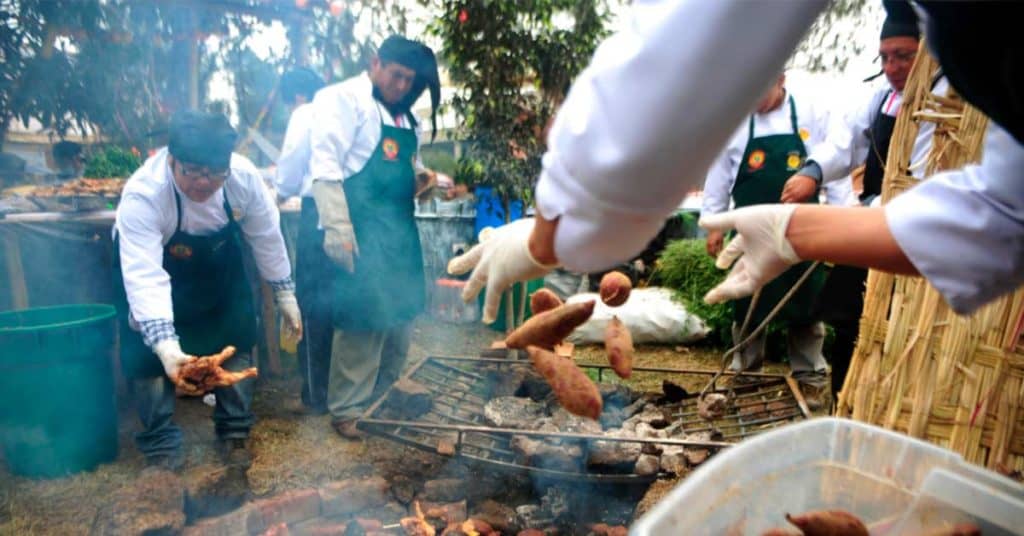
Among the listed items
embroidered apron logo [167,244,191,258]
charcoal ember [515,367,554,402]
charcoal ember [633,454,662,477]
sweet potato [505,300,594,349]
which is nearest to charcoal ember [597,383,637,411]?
charcoal ember [515,367,554,402]

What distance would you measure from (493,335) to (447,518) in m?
4.12

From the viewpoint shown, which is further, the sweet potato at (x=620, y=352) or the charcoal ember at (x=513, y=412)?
the charcoal ember at (x=513, y=412)

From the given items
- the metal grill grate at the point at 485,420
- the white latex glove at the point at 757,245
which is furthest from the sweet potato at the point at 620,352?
the metal grill grate at the point at 485,420

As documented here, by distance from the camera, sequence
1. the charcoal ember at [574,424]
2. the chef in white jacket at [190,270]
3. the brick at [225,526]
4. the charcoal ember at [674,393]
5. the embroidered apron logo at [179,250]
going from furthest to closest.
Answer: the charcoal ember at [674,393] < the embroidered apron logo at [179,250] < the charcoal ember at [574,424] < the chef in white jacket at [190,270] < the brick at [225,526]

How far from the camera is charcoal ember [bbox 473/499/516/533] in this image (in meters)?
2.89

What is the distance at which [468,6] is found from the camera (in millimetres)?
5105

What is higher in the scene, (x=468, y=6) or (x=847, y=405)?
(x=468, y=6)

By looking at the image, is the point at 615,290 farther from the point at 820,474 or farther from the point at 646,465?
the point at 646,465

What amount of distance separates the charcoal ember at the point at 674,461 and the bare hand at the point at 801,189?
1.84 meters

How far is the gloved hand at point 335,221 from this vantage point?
394 cm

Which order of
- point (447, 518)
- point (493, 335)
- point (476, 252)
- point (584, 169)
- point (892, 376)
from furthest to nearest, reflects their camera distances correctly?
point (493, 335) < point (447, 518) < point (892, 376) < point (476, 252) < point (584, 169)

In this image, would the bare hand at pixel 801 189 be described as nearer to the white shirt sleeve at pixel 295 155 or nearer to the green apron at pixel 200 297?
the white shirt sleeve at pixel 295 155

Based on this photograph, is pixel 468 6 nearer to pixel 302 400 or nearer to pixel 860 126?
pixel 860 126

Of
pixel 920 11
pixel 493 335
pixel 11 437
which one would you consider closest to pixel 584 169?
pixel 920 11
